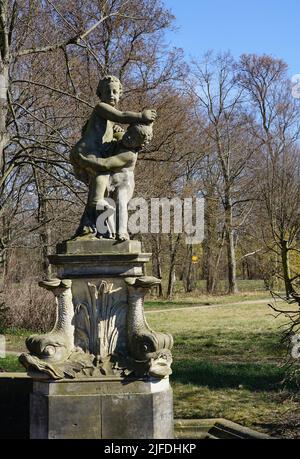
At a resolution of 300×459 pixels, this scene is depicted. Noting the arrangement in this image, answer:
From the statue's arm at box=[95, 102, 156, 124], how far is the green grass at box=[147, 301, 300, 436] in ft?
11.4

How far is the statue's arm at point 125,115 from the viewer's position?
21.9 ft

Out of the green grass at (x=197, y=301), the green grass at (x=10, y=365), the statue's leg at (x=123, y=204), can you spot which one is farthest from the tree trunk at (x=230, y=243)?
the statue's leg at (x=123, y=204)

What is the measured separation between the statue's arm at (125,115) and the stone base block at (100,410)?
2565 millimetres

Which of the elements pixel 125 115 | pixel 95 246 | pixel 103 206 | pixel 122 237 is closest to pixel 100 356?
pixel 95 246

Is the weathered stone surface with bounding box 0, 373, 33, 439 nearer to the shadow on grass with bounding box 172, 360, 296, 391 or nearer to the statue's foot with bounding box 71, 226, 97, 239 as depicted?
the statue's foot with bounding box 71, 226, 97, 239

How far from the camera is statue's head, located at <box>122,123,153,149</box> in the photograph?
262 inches

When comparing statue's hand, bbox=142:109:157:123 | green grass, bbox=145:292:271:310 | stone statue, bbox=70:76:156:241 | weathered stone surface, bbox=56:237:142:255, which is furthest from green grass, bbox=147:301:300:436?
green grass, bbox=145:292:271:310

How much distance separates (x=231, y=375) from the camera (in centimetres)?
987

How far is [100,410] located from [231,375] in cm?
431

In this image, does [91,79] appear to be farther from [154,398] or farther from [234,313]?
[154,398]

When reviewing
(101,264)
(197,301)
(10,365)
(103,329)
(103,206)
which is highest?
(103,206)

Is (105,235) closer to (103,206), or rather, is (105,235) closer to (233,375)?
(103,206)

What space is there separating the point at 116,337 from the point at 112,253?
2.66 feet
